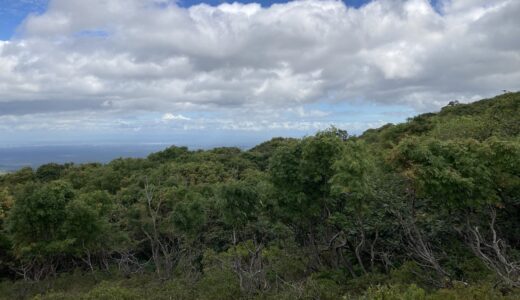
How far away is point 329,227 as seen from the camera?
584 inches

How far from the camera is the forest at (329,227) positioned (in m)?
11.3

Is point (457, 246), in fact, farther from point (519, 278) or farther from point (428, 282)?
point (519, 278)

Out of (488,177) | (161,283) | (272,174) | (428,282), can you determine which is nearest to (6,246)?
(161,283)

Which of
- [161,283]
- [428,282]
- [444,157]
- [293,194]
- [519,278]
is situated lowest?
[161,283]

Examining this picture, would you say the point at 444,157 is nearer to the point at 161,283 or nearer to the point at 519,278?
the point at 519,278

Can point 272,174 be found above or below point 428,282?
above

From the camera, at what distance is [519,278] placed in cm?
846

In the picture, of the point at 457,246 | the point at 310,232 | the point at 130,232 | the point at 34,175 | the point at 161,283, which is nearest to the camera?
the point at 457,246

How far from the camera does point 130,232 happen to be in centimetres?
2370

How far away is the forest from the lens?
1127 cm

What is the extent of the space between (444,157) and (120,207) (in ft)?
62.4

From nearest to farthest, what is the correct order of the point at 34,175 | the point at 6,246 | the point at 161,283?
the point at 161,283, the point at 6,246, the point at 34,175

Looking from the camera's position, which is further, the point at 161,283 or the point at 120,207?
the point at 120,207

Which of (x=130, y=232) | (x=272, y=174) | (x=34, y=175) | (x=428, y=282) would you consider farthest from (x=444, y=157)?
(x=34, y=175)
